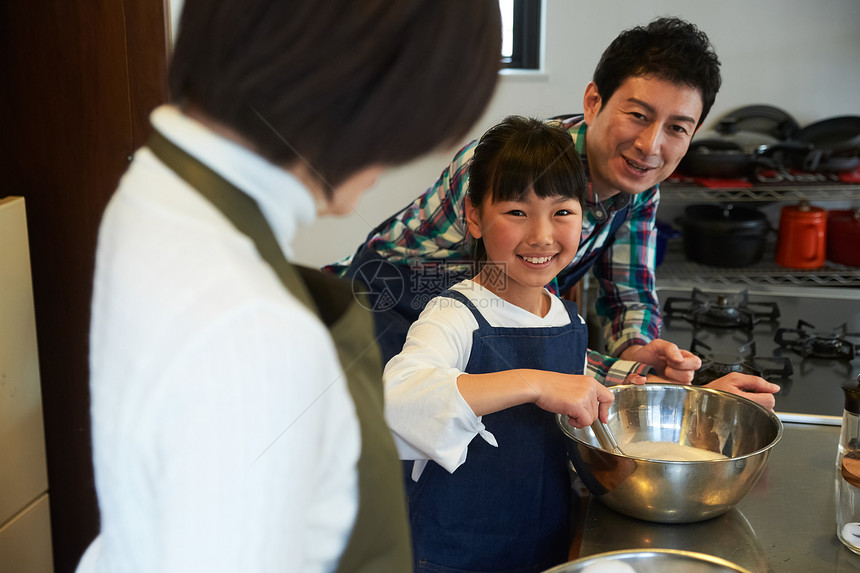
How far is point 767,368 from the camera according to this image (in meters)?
0.77

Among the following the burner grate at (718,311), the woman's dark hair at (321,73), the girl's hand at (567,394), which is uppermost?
the woman's dark hair at (321,73)

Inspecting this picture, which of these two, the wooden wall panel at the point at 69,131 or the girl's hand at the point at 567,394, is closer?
the wooden wall panel at the point at 69,131

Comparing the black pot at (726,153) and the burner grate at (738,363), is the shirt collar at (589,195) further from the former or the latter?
the burner grate at (738,363)

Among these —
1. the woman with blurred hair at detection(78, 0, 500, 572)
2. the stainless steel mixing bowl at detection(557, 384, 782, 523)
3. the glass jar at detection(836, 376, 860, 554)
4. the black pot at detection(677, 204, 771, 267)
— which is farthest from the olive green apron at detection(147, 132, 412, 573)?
the black pot at detection(677, 204, 771, 267)

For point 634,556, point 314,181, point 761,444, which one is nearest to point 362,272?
point 314,181

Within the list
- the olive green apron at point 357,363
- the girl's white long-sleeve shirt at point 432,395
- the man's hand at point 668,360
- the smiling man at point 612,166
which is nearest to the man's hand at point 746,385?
the man's hand at point 668,360

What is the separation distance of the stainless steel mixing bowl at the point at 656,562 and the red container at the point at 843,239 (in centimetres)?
37

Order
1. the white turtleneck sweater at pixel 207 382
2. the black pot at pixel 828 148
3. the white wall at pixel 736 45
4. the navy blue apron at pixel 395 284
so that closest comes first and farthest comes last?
the white turtleneck sweater at pixel 207 382 < the navy blue apron at pixel 395 284 < the white wall at pixel 736 45 < the black pot at pixel 828 148

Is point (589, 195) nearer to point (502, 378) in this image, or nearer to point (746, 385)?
point (502, 378)

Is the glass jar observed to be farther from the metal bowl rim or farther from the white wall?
the white wall

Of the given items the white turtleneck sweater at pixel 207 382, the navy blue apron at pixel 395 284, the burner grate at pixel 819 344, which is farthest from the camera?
the burner grate at pixel 819 344

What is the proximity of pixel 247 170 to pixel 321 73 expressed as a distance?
1.4 inches

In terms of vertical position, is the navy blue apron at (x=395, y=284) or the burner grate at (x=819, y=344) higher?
the navy blue apron at (x=395, y=284)

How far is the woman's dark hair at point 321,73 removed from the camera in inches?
8.9
